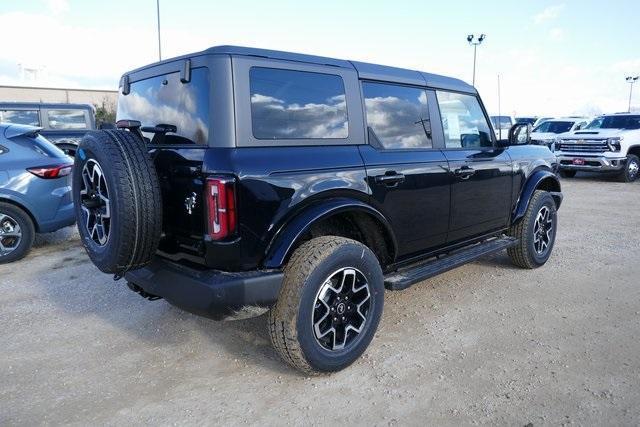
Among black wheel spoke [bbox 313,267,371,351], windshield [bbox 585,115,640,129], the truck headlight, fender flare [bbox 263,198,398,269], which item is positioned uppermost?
windshield [bbox 585,115,640,129]

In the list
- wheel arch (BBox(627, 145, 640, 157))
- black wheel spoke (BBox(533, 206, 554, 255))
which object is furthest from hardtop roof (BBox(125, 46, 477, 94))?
wheel arch (BBox(627, 145, 640, 157))

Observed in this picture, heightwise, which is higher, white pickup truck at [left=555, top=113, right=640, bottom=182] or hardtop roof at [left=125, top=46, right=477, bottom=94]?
hardtop roof at [left=125, top=46, right=477, bottom=94]

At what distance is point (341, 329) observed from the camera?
3016 mm

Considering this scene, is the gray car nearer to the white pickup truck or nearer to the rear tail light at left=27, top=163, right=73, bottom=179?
the rear tail light at left=27, top=163, right=73, bottom=179

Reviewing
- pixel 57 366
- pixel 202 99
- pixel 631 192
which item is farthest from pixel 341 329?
pixel 631 192

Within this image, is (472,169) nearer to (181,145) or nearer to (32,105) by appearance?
(181,145)

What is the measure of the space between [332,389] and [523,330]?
1652mm

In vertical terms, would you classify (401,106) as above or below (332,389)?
above

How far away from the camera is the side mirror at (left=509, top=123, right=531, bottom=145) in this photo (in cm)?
454

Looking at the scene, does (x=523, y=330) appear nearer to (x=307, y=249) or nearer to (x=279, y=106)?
(x=307, y=249)

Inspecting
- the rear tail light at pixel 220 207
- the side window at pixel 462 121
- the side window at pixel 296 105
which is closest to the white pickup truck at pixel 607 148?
the side window at pixel 462 121

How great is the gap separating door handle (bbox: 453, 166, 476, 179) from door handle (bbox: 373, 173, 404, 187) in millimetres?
718

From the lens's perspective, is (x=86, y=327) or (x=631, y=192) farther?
(x=631, y=192)

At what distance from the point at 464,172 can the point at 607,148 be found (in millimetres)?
10894
